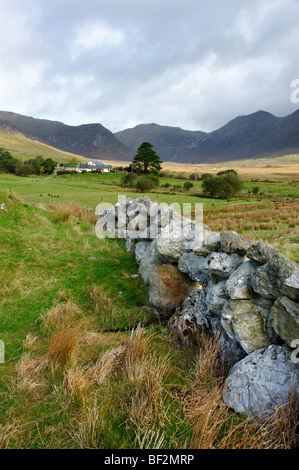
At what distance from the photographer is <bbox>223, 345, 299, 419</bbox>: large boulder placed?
9.89 feet

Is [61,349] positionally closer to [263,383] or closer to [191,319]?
[191,319]

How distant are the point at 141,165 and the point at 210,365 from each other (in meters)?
94.9

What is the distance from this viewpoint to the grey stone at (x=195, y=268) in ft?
19.1

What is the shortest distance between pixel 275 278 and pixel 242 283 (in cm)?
66

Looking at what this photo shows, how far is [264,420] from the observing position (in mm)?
2865

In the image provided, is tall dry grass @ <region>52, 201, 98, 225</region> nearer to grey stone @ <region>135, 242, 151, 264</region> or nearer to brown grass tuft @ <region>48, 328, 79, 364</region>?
grey stone @ <region>135, 242, 151, 264</region>

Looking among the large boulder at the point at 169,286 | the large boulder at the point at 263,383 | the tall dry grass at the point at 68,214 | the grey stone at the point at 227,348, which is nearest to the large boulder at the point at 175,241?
the large boulder at the point at 169,286

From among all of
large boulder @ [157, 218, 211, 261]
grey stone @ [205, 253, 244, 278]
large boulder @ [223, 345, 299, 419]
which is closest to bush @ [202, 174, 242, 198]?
large boulder @ [157, 218, 211, 261]

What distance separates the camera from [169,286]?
667 centimetres

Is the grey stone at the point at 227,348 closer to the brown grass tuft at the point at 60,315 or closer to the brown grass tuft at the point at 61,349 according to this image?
the brown grass tuft at the point at 61,349

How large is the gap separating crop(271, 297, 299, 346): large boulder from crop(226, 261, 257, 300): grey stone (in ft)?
2.30

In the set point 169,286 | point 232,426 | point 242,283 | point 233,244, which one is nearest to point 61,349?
point 232,426
